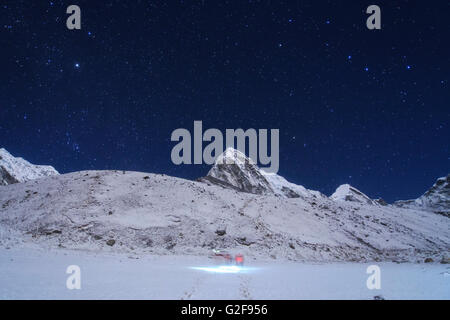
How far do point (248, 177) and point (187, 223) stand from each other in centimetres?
14138

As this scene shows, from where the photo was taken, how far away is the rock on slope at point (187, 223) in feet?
71.5

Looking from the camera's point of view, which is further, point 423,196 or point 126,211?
point 423,196

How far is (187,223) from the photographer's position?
24500mm

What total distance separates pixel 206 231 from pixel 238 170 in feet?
481

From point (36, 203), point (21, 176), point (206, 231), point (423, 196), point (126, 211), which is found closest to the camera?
point (206, 231)

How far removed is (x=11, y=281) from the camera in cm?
817

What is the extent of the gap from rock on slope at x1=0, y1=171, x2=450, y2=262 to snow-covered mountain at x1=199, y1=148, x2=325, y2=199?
11587cm

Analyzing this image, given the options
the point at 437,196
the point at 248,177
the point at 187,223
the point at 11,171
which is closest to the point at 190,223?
the point at 187,223

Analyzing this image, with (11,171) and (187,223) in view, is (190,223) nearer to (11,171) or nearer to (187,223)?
(187,223)

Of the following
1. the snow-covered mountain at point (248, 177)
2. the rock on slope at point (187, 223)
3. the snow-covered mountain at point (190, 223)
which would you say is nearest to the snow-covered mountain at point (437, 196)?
the snow-covered mountain at point (248, 177)

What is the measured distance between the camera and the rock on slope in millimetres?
21781
